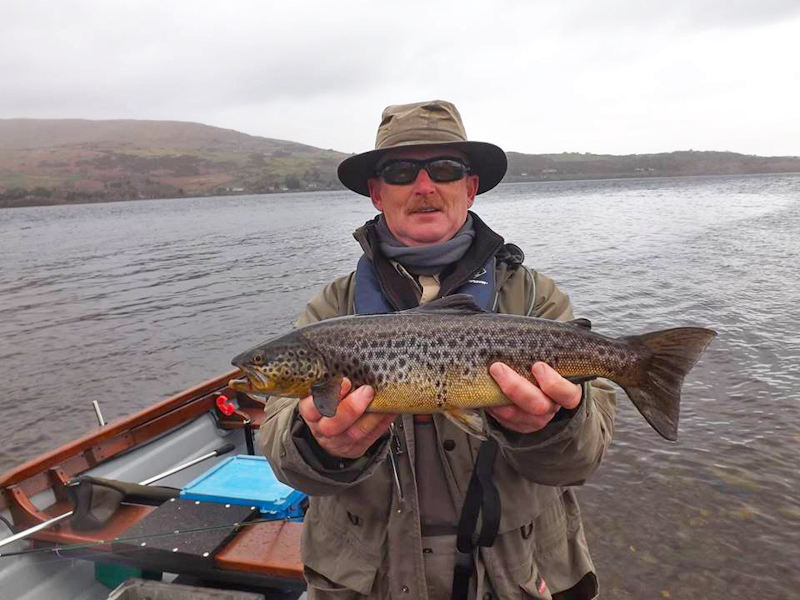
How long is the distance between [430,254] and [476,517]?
1767mm

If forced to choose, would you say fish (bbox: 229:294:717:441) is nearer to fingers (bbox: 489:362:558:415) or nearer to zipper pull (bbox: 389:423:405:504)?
fingers (bbox: 489:362:558:415)

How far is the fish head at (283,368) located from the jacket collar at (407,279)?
708 mm

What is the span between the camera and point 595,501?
10234 mm

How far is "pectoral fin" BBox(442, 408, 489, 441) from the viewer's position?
3.20 meters

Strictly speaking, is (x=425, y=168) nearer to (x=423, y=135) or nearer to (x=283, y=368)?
(x=423, y=135)

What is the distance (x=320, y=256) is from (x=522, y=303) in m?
40.6

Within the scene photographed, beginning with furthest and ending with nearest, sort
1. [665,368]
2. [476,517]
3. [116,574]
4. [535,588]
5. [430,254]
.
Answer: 1. [116,574]
2. [430,254]
3. [665,368]
4. [535,588]
5. [476,517]

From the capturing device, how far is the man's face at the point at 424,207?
406 cm

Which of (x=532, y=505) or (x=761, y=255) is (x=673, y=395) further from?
(x=761, y=255)

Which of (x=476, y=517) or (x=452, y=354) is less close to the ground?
(x=452, y=354)

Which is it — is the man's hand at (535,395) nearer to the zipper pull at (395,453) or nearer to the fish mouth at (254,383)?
the zipper pull at (395,453)

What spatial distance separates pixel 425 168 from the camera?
13.4 feet

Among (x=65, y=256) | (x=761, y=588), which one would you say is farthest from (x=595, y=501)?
(x=65, y=256)

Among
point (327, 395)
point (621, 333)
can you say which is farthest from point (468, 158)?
point (621, 333)
